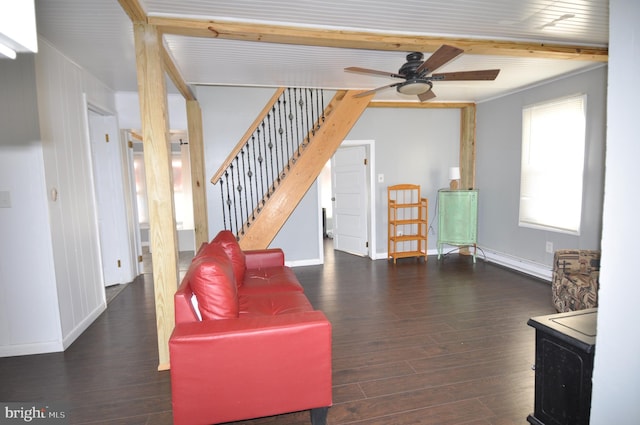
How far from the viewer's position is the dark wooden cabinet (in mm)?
1501

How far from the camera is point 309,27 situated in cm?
278

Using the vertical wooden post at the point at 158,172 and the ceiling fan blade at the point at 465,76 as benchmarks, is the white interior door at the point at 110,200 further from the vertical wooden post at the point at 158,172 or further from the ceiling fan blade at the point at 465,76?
the ceiling fan blade at the point at 465,76

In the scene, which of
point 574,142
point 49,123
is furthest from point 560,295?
point 49,123

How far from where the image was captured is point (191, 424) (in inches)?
67.8

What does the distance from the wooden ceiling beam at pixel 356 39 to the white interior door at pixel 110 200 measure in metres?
2.54

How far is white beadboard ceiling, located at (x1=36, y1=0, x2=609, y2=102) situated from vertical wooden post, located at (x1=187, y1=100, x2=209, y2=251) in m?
0.43

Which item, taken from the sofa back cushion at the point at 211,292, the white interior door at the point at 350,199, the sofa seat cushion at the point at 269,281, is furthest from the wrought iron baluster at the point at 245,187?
the sofa back cushion at the point at 211,292

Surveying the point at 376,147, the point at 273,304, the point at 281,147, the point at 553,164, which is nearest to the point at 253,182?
the point at 281,147

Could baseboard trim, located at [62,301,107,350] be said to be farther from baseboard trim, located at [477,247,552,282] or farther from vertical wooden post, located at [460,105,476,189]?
vertical wooden post, located at [460,105,476,189]

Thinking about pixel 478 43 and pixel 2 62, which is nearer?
pixel 2 62

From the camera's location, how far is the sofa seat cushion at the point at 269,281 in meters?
2.87

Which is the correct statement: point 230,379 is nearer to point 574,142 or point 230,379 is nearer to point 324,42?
point 324,42

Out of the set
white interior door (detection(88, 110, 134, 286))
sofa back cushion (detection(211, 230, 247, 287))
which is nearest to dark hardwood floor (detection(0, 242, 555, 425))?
white interior door (detection(88, 110, 134, 286))

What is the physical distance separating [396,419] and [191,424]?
1.14 meters
